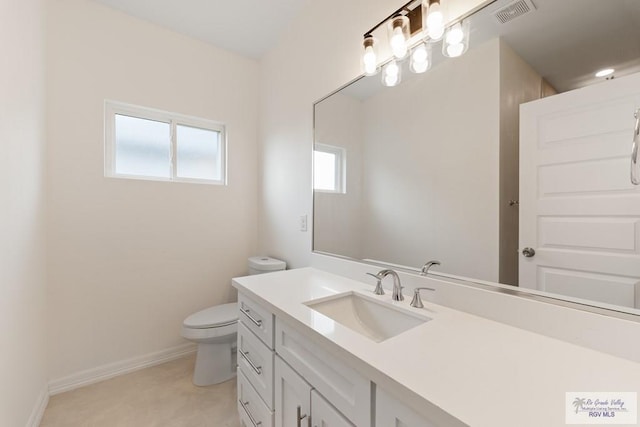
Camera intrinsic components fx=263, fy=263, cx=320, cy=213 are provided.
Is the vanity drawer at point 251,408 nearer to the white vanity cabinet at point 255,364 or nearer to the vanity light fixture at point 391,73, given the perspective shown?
the white vanity cabinet at point 255,364

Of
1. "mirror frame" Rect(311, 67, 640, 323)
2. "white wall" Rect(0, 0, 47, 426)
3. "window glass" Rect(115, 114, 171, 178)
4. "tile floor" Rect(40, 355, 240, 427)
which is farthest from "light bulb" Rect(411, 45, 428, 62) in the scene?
"tile floor" Rect(40, 355, 240, 427)

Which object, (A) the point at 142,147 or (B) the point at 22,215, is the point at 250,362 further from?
(A) the point at 142,147

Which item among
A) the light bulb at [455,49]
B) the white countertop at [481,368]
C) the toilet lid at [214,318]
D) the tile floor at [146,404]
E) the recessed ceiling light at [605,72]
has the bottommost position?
the tile floor at [146,404]

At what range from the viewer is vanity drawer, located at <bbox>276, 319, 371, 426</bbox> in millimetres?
672

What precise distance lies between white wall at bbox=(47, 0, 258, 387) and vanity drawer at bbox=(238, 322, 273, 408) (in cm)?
110

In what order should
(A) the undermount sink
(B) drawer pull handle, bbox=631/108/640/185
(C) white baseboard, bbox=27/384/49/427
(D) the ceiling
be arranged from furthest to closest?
(D) the ceiling → (C) white baseboard, bbox=27/384/49/427 → (A) the undermount sink → (B) drawer pull handle, bbox=631/108/640/185

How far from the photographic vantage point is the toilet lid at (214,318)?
175cm

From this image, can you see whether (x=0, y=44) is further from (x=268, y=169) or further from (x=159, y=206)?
(x=268, y=169)

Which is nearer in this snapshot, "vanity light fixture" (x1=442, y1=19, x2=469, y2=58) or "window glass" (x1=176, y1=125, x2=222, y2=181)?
"vanity light fixture" (x1=442, y1=19, x2=469, y2=58)

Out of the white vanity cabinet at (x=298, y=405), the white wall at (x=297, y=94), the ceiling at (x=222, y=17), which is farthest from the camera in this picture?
the ceiling at (x=222, y=17)

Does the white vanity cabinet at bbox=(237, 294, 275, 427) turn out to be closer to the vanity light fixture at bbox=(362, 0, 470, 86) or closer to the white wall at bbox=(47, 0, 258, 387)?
the white wall at bbox=(47, 0, 258, 387)

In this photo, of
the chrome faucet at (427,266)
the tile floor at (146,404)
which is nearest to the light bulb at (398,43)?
the chrome faucet at (427,266)

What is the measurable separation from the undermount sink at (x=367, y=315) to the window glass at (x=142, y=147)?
1.83 metres

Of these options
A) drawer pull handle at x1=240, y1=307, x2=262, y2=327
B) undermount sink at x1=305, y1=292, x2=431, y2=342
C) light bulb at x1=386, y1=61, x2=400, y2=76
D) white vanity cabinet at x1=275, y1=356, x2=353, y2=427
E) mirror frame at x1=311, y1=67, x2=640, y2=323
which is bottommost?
white vanity cabinet at x1=275, y1=356, x2=353, y2=427
